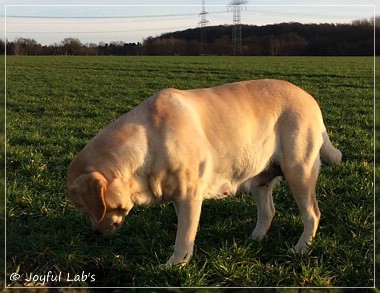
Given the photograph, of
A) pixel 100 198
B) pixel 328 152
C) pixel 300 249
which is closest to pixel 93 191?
pixel 100 198

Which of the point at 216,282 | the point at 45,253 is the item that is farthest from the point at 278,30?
the point at 45,253

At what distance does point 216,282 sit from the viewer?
13.4ft

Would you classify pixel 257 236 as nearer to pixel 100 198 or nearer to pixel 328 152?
pixel 328 152

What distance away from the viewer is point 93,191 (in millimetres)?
3723

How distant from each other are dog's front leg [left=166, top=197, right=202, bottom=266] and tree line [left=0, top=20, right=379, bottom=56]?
187 cm

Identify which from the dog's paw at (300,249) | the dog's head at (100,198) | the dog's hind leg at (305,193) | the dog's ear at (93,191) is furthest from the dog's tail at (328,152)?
the dog's ear at (93,191)

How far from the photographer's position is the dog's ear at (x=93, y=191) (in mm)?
3713

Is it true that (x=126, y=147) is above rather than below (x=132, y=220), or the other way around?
above

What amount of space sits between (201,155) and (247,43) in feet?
6.40

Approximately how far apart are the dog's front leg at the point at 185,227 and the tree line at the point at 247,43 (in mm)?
1870

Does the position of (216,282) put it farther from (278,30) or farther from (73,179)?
(278,30)

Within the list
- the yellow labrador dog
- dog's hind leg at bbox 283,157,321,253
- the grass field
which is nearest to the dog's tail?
the yellow labrador dog

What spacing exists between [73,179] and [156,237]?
49.4 inches

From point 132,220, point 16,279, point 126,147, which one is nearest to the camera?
point 126,147
